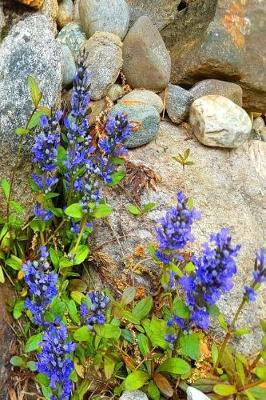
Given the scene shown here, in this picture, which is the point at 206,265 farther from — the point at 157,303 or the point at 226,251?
the point at 157,303

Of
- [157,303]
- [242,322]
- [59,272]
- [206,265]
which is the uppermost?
[206,265]

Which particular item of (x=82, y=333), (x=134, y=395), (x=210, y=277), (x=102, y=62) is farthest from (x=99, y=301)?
(x=102, y=62)

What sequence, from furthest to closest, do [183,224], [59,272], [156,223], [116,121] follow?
1. [156,223]
2. [59,272]
3. [116,121]
4. [183,224]

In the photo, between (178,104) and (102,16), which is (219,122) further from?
(102,16)

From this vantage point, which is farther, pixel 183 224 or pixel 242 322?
pixel 242 322

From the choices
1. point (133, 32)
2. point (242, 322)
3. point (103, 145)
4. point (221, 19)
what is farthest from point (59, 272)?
point (221, 19)

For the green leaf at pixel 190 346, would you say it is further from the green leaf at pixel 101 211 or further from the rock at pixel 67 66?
the rock at pixel 67 66

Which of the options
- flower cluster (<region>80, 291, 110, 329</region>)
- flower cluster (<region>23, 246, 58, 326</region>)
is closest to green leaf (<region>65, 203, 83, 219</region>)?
flower cluster (<region>23, 246, 58, 326</region>)
